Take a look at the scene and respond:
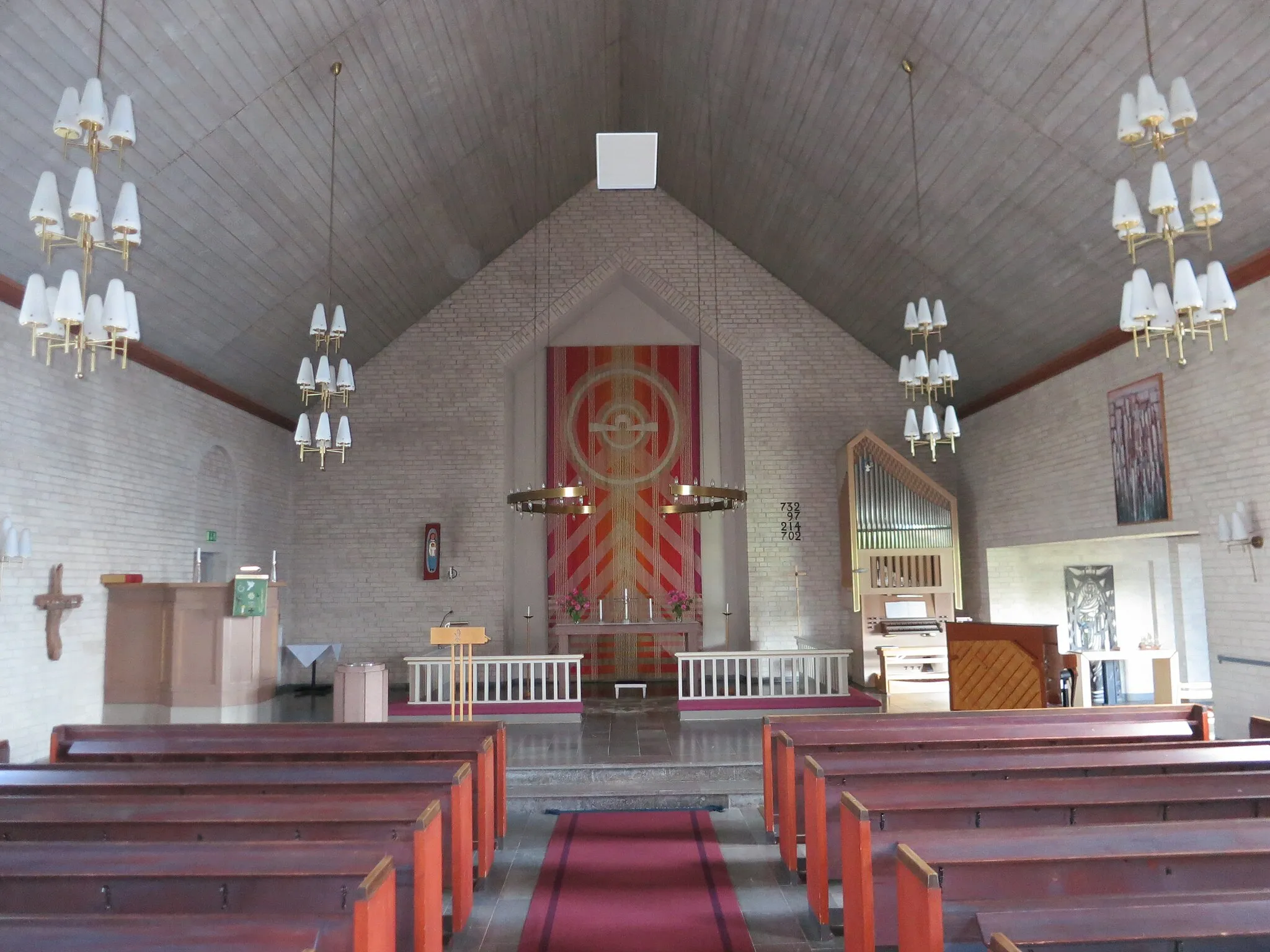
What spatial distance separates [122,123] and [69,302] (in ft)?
2.83

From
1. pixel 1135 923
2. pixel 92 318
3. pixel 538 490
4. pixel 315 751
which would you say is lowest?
pixel 1135 923

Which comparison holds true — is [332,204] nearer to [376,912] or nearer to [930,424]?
[930,424]

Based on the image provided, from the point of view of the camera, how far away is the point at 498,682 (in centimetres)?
927

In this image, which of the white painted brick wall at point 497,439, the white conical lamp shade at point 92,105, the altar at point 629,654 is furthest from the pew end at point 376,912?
the altar at point 629,654

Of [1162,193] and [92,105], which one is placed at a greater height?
[92,105]

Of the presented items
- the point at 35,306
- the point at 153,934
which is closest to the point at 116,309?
the point at 35,306

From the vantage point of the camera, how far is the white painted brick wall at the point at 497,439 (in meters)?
12.6

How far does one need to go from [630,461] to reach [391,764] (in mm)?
9078

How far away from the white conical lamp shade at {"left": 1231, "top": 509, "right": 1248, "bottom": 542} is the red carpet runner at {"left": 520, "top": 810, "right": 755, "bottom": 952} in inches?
180

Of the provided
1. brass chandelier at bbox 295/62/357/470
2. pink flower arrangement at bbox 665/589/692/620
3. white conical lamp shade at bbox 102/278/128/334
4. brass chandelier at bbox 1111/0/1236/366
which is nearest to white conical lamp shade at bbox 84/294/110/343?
white conical lamp shade at bbox 102/278/128/334

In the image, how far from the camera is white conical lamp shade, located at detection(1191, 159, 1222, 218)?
4.14 meters

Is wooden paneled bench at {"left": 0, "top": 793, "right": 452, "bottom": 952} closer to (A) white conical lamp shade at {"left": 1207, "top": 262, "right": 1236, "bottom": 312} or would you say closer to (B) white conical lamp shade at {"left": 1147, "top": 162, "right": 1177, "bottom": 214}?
(B) white conical lamp shade at {"left": 1147, "top": 162, "right": 1177, "bottom": 214}

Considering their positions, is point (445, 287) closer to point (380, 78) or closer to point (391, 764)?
point (380, 78)

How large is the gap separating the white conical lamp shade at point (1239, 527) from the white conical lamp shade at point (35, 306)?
7.96 metres
